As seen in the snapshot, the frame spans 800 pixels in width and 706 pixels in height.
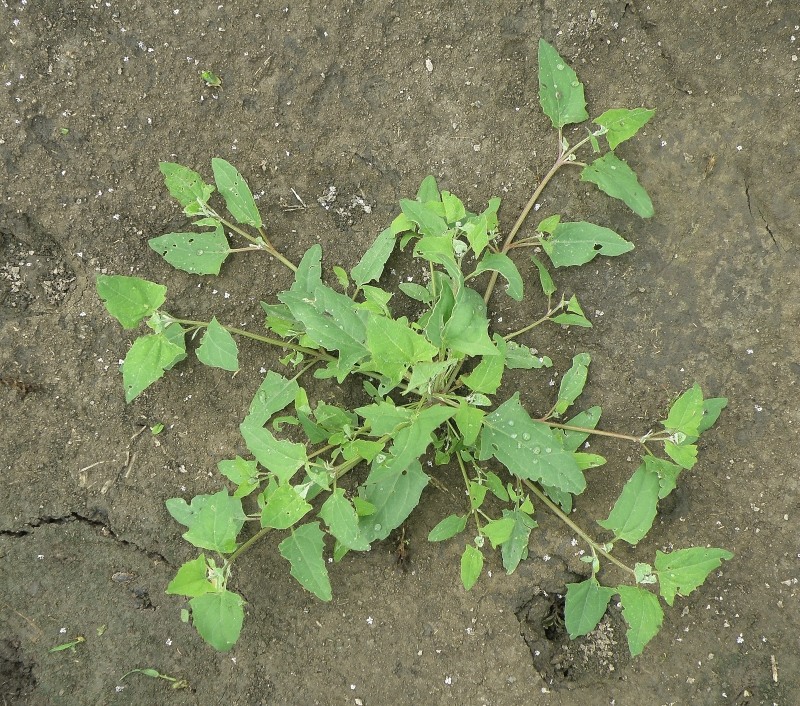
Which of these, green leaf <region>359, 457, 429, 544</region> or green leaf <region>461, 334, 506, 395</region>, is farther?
green leaf <region>359, 457, 429, 544</region>

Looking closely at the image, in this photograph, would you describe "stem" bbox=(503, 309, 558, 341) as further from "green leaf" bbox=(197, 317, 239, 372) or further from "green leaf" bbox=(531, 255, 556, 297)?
"green leaf" bbox=(197, 317, 239, 372)

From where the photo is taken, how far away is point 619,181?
2.88 metres

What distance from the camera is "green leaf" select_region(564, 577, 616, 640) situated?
2715mm

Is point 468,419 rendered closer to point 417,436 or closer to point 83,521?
point 417,436

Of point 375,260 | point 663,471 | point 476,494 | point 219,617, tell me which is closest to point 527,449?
point 476,494

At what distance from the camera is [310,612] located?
3000 millimetres

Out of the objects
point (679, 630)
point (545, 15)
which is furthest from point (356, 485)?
point (545, 15)

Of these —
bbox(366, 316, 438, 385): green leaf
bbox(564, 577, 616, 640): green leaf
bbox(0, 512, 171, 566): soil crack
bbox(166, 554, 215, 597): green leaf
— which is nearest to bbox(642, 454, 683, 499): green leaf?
bbox(564, 577, 616, 640): green leaf

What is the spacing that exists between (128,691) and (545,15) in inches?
136

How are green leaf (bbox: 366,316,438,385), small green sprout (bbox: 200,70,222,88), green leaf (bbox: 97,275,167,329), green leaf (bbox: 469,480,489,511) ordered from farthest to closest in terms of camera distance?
small green sprout (bbox: 200,70,222,88), green leaf (bbox: 469,480,489,511), green leaf (bbox: 97,275,167,329), green leaf (bbox: 366,316,438,385)

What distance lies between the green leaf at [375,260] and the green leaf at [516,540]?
1114 mm

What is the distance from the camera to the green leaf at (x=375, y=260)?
287 centimetres

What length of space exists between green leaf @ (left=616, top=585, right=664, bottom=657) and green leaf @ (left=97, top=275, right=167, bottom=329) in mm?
2072

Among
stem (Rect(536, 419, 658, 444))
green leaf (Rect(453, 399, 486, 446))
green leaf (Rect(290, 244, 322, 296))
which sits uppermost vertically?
green leaf (Rect(290, 244, 322, 296))
